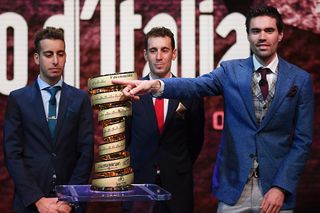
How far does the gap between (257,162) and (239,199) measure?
20 centimetres

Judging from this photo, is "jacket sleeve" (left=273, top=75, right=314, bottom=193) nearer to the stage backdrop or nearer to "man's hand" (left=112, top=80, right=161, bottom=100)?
"man's hand" (left=112, top=80, right=161, bottom=100)

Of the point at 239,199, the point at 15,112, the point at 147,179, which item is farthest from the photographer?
the point at 147,179

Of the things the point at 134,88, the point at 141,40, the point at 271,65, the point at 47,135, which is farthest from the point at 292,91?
the point at 141,40

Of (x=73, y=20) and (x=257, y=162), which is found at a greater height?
(x=73, y=20)

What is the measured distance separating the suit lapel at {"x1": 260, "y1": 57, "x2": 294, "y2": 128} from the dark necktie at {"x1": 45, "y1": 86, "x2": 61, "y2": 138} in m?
1.17

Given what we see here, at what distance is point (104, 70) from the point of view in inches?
175

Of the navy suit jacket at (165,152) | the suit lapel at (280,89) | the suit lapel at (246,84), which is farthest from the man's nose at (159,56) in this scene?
the suit lapel at (280,89)

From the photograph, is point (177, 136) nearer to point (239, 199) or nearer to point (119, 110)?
point (239, 199)

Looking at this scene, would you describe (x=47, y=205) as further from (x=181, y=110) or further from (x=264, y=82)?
(x=264, y=82)

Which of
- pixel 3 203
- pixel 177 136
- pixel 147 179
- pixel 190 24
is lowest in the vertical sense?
pixel 3 203

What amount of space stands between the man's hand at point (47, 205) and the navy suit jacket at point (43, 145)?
0.07 m

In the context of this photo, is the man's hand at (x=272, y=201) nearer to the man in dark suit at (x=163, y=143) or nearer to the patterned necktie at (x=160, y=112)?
the man in dark suit at (x=163, y=143)

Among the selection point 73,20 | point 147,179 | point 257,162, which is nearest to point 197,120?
point 147,179

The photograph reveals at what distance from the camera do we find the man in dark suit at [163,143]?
132 inches
